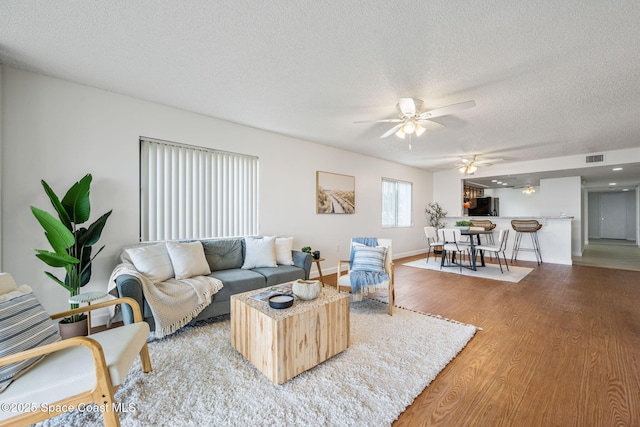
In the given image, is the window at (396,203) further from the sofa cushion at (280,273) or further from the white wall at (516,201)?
the white wall at (516,201)

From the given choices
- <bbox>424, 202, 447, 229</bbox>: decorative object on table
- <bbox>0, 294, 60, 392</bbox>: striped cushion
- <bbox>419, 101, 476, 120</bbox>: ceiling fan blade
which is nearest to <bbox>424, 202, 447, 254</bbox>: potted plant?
<bbox>424, 202, 447, 229</bbox>: decorative object on table

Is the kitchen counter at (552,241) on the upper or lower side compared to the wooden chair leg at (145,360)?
upper

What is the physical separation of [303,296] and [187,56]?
2377mm

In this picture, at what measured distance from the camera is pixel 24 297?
152cm

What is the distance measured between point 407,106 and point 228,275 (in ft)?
A: 9.84

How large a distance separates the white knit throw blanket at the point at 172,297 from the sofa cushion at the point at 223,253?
581 mm

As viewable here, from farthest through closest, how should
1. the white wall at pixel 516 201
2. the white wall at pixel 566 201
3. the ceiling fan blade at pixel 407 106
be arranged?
the white wall at pixel 516 201, the white wall at pixel 566 201, the ceiling fan blade at pixel 407 106

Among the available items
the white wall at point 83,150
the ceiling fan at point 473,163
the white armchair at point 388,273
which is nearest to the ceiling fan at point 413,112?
the white armchair at point 388,273

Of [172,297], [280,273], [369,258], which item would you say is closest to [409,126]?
[369,258]

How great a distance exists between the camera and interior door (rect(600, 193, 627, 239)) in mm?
11031

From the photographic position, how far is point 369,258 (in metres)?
3.46

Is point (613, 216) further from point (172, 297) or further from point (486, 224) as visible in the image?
point (172, 297)

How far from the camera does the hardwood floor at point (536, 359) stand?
5.35 feet

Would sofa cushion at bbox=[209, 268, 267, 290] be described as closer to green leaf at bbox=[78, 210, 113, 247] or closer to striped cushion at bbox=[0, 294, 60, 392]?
green leaf at bbox=[78, 210, 113, 247]
